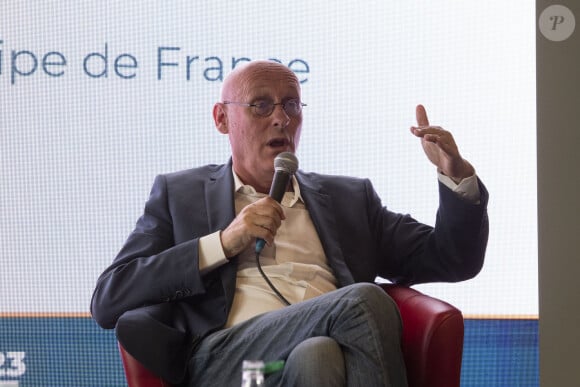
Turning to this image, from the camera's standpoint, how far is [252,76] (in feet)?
8.79

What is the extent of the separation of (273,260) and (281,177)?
32 centimetres

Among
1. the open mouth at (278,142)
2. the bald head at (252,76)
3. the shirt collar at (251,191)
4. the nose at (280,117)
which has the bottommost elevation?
the shirt collar at (251,191)

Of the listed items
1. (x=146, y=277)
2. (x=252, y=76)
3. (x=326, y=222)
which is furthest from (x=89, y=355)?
(x=252, y=76)

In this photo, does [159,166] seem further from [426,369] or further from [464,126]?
[426,369]

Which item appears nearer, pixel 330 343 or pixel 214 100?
pixel 330 343

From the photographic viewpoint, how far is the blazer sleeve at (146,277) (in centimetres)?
235

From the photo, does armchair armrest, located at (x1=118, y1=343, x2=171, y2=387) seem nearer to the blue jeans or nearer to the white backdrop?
the blue jeans

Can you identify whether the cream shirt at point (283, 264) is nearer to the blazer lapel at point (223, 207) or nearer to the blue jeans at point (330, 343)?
the blazer lapel at point (223, 207)

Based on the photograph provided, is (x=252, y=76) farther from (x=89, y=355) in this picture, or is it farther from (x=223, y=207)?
(x=89, y=355)

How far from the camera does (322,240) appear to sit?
2607 millimetres

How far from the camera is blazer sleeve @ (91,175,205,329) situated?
92.6 inches

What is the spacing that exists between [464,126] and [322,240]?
2.92 feet

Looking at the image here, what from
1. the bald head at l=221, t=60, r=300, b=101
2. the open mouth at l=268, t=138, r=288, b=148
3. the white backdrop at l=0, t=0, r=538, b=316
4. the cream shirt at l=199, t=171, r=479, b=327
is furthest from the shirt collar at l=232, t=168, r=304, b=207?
the white backdrop at l=0, t=0, r=538, b=316

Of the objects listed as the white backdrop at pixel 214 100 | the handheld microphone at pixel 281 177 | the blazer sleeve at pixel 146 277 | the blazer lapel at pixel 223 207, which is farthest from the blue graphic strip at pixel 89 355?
the handheld microphone at pixel 281 177
